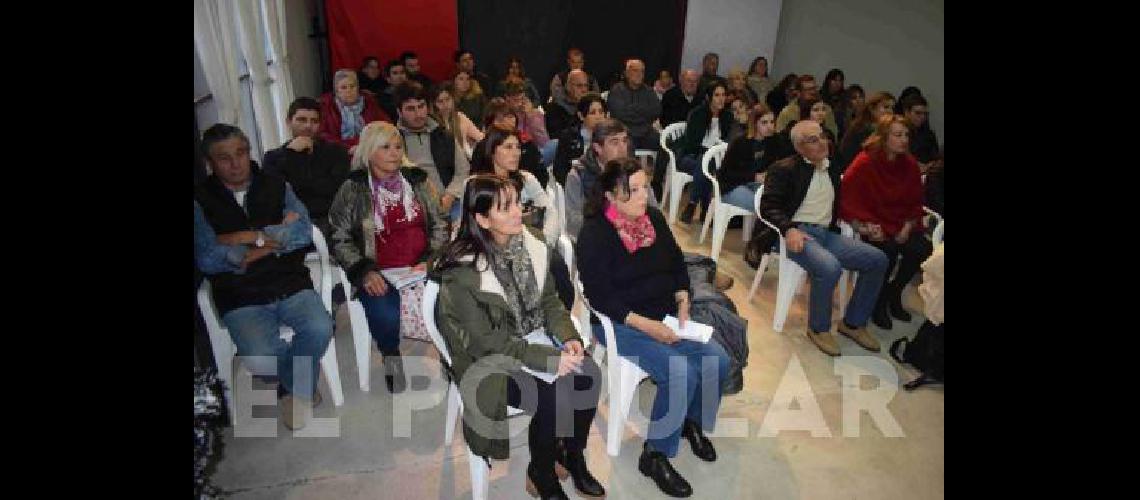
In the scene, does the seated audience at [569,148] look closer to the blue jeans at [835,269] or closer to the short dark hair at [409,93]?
the short dark hair at [409,93]

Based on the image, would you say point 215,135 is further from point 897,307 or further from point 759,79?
point 759,79

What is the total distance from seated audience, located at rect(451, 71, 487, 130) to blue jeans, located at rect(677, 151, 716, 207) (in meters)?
1.76

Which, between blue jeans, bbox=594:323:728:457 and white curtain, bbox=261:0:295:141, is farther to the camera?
white curtain, bbox=261:0:295:141

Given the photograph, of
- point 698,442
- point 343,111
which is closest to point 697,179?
point 343,111

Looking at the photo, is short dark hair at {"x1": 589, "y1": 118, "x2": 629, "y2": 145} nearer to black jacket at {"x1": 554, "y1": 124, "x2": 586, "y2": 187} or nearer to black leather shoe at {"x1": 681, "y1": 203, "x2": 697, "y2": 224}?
black jacket at {"x1": 554, "y1": 124, "x2": 586, "y2": 187}

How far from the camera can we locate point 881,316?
373 cm

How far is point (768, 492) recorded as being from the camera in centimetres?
249

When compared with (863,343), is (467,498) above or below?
below

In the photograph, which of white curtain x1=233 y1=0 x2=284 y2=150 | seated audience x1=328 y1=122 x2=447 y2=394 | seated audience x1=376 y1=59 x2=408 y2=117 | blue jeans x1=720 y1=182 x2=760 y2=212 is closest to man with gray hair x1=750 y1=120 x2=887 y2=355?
blue jeans x1=720 y1=182 x2=760 y2=212

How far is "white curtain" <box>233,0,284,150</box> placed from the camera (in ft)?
13.8

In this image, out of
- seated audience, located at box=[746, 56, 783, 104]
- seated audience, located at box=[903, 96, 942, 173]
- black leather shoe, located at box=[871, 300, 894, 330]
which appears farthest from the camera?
seated audience, located at box=[746, 56, 783, 104]
